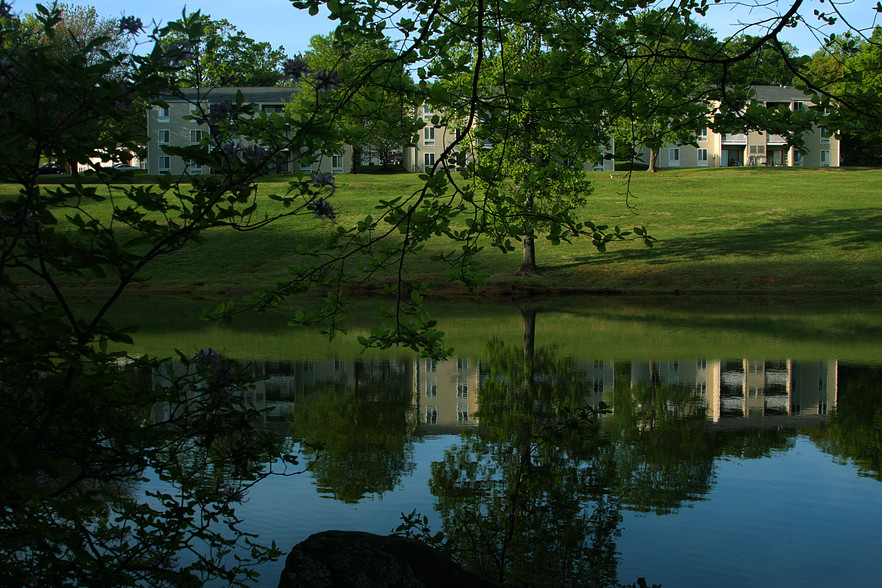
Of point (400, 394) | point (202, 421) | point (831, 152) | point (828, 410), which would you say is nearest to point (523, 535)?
point (202, 421)

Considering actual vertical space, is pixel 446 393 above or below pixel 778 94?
below

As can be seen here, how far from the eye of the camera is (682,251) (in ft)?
113

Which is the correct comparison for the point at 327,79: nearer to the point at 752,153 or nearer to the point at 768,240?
the point at 768,240

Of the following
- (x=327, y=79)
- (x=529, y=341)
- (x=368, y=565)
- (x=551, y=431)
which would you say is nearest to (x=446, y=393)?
(x=551, y=431)

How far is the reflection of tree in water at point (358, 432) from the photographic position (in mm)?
7332

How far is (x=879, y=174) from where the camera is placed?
2381 inches

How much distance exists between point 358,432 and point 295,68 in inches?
214

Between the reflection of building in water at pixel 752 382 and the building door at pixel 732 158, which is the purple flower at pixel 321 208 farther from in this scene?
the building door at pixel 732 158

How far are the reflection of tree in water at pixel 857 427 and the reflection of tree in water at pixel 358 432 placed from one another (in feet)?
14.7

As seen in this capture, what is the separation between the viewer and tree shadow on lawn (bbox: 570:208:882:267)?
111 ft

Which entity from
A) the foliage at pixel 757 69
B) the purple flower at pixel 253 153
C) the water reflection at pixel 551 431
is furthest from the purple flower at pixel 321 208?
the foliage at pixel 757 69

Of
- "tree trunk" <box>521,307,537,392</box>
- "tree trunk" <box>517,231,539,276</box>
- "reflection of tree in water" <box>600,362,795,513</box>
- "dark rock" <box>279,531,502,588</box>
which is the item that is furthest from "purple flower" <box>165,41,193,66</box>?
"tree trunk" <box>517,231,539,276</box>

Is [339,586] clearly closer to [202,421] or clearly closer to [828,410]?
[202,421]

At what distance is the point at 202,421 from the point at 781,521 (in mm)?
4604
